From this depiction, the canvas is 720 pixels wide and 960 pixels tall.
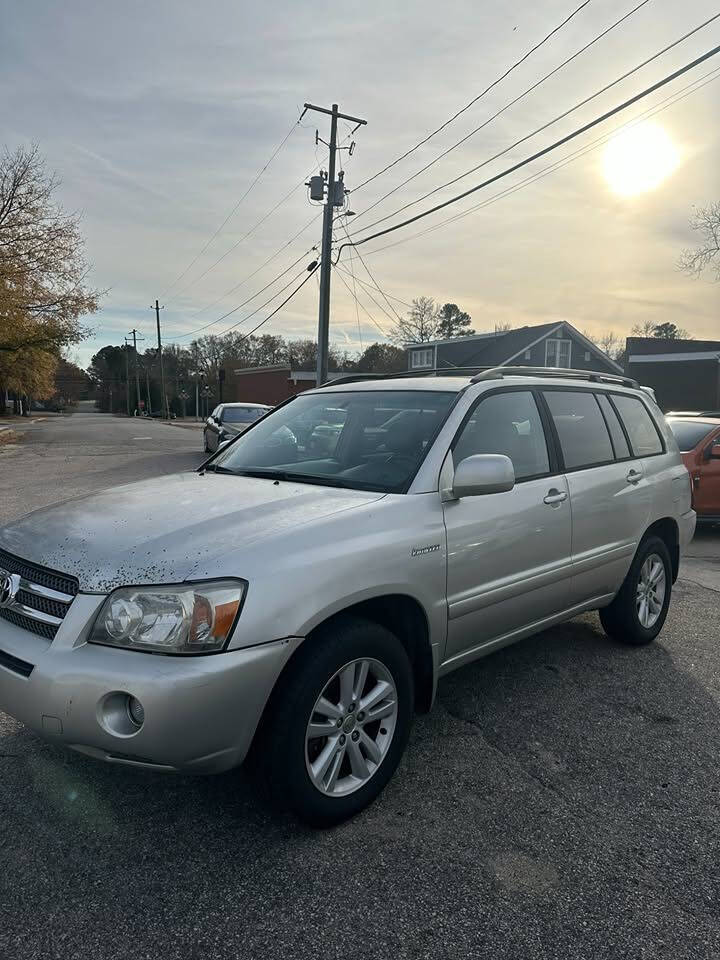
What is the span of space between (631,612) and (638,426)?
4.36 feet

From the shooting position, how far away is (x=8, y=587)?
8.77 ft

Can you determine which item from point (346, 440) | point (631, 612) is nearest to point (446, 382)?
point (346, 440)

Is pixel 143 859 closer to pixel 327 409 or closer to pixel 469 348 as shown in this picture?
pixel 327 409

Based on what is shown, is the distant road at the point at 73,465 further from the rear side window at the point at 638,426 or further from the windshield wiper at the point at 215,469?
the rear side window at the point at 638,426

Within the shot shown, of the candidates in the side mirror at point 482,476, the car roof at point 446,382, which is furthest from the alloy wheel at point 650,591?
the side mirror at point 482,476

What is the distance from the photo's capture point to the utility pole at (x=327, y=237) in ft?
70.8

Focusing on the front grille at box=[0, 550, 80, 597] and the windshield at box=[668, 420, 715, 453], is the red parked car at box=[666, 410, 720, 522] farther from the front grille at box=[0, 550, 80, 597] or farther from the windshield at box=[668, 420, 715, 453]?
the front grille at box=[0, 550, 80, 597]

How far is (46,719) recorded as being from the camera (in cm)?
232

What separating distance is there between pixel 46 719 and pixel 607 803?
87.3 inches

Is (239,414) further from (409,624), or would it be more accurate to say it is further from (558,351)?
(558,351)

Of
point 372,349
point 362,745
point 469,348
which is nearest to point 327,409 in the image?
point 362,745

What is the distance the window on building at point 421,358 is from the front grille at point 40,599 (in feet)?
145

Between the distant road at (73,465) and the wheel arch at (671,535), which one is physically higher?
the wheel arch at (671,535)

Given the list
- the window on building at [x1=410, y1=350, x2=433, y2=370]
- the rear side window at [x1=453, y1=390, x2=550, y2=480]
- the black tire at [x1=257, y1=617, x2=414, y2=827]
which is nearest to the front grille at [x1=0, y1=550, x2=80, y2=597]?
the black tire at [x1=257, y1=617, x2=414, y2=827]
